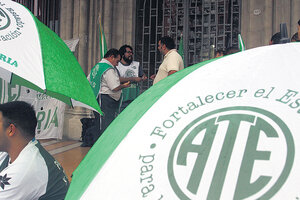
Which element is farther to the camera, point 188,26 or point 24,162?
point 188,26

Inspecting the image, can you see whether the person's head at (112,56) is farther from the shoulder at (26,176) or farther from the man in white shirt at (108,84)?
the shoulder at (26,176)

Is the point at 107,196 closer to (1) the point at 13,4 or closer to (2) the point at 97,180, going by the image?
(2) the point at 97,180

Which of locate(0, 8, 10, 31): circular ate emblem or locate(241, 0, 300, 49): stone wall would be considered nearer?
locate(0, 8, 10, 31): circular ate emblem

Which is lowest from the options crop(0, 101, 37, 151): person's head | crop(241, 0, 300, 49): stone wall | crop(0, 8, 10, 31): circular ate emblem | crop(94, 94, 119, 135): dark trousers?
crop(94, 94, 119, 135): dark trousers

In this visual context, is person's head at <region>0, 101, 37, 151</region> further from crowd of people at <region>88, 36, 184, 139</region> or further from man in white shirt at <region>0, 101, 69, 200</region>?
crowd of people at <region>88, 36, 184, 139</region>

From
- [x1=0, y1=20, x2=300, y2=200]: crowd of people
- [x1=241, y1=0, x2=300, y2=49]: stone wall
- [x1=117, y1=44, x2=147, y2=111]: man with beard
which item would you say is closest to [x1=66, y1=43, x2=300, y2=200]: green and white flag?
[x1=0, y1=20, x2=300, y2=200]: crowd of people

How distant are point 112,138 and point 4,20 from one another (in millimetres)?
1314

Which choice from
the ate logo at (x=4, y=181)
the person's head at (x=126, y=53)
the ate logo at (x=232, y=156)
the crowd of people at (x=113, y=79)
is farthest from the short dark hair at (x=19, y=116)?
the person's head at (x=126, y=53)

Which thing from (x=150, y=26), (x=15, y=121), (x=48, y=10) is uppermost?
(x=48, y=10)

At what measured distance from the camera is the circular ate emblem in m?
1.80

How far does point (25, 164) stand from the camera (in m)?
1.65

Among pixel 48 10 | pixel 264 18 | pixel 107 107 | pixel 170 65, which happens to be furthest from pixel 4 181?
pixel 48 10

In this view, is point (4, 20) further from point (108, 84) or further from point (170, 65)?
point (108, 84)

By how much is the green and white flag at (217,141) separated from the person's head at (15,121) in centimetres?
122
